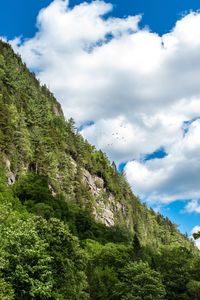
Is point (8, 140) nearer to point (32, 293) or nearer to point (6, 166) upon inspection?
point (6, 166)

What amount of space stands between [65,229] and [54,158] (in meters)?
54.0

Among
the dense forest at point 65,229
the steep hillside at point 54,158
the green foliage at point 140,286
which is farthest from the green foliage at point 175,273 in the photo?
the steep hillside at point 54,158

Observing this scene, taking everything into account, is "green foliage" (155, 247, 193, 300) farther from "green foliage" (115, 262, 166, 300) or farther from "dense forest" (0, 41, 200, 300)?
"green foliage" (115, 262, 166, 300)

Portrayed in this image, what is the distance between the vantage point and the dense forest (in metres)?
24.9

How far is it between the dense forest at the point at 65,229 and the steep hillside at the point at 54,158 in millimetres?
314

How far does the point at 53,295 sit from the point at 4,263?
602cm

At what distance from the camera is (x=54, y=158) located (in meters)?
85.0

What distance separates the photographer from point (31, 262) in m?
24.6

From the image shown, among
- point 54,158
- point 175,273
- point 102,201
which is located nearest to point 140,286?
point 175,273

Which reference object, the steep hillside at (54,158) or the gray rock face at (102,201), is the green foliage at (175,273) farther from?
the gray rock face at (102,201)

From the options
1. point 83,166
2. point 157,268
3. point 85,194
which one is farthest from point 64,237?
point 83,166

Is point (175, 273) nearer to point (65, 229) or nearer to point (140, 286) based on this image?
point (140, 286)

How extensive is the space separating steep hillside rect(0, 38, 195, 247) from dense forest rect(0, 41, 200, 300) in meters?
0.31

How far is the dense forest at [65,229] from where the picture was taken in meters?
24.9
